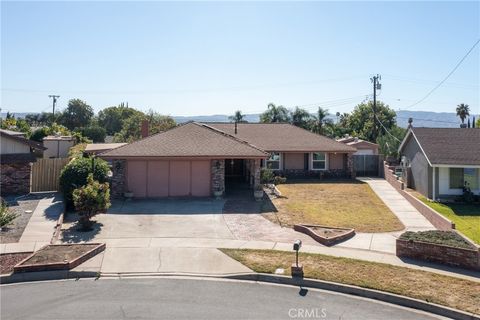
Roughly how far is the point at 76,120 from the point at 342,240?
82.4 meters

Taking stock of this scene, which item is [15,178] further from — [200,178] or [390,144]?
[390,144]

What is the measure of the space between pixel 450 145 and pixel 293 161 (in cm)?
1097

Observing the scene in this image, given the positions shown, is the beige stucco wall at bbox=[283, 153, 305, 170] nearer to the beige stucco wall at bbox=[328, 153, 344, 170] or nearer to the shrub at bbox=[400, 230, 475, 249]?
the beige stucco wall at bbox=[328, 153, 344, 170]

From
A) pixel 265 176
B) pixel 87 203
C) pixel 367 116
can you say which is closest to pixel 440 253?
pixel 87 203

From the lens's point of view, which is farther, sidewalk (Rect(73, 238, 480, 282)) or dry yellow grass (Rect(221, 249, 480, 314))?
sidewalk (Rect(73, 238, 480, 282))

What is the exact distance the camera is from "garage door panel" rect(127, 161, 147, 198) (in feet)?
77.6

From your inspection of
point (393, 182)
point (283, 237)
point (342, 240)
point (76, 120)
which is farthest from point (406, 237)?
point (76, 120)

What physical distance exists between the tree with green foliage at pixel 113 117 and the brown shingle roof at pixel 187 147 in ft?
226

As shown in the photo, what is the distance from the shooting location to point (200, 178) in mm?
24047

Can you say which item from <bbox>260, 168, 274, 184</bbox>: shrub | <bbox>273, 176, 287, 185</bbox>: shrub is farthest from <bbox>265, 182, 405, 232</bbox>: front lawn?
<bbox>260, 168, 274, 184</bbox>: shrub

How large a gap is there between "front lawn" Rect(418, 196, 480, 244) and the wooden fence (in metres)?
20.6

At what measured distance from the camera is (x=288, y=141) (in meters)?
34.2

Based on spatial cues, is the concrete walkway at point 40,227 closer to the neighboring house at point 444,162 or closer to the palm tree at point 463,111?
the neighboring house at point 444,162

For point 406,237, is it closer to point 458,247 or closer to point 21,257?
point 458,247
